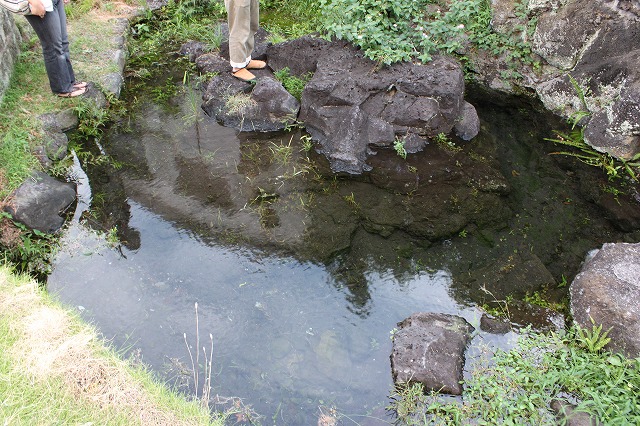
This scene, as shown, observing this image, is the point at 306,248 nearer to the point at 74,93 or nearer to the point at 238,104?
the point at 238,104

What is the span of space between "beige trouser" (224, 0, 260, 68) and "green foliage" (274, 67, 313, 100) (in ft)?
1.83

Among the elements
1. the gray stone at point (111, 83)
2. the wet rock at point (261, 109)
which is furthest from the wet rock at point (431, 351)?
the gray stone at point (111, 83)

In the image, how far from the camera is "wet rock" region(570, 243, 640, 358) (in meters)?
4.49

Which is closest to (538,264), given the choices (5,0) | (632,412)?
(632,412)

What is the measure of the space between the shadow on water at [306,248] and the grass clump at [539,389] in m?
0.29

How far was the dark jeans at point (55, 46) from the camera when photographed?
6446mm

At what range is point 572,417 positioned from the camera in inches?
160

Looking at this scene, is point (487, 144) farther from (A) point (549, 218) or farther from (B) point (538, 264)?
(B) point (538, 264)

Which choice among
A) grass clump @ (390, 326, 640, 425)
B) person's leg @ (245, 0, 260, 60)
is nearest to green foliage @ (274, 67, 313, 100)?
person's leg @ (245, 0, 260, 60)

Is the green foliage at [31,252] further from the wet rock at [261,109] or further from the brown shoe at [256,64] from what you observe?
the brown shoe at [256,64]

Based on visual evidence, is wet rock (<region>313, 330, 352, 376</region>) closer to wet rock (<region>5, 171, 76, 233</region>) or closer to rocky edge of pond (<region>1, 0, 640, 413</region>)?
rocky edge of pond (<region>1, 0, 640, 413</region>)

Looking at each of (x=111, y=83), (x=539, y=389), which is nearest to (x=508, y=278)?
(x=539, y=389)

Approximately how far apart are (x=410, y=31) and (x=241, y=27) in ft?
8.16

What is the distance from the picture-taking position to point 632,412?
4008mm
